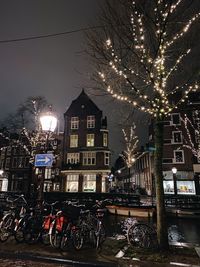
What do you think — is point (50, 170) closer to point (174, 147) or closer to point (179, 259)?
point (174, 147)

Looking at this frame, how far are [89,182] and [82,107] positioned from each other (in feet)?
41.7

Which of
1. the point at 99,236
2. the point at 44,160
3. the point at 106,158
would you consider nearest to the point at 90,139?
the point at 106,158

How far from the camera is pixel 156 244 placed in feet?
23.2

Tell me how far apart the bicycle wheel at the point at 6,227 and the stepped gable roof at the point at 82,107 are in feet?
98.2

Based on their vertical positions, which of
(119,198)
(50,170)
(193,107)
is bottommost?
(119,198)

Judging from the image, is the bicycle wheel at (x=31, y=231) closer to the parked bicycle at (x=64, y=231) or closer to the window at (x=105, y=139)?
the parked bicycle at (x=64, y=231)

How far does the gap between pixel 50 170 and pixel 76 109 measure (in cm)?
1207

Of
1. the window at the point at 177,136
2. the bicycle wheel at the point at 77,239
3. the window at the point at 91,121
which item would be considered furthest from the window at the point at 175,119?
the bicycle wheel at the point at 77,239

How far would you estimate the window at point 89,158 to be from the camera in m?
34.5

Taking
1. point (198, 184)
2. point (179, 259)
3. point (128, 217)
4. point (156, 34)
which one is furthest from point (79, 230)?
point (198, 184)

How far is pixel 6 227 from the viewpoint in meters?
7.77

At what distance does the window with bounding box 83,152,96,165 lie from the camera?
34.5 m

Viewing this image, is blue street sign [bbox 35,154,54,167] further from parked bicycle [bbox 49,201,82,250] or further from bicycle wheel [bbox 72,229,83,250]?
bicycle wheel [bbox 72,229,83,250]

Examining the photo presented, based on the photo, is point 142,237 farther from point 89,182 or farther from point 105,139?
point 105,139
